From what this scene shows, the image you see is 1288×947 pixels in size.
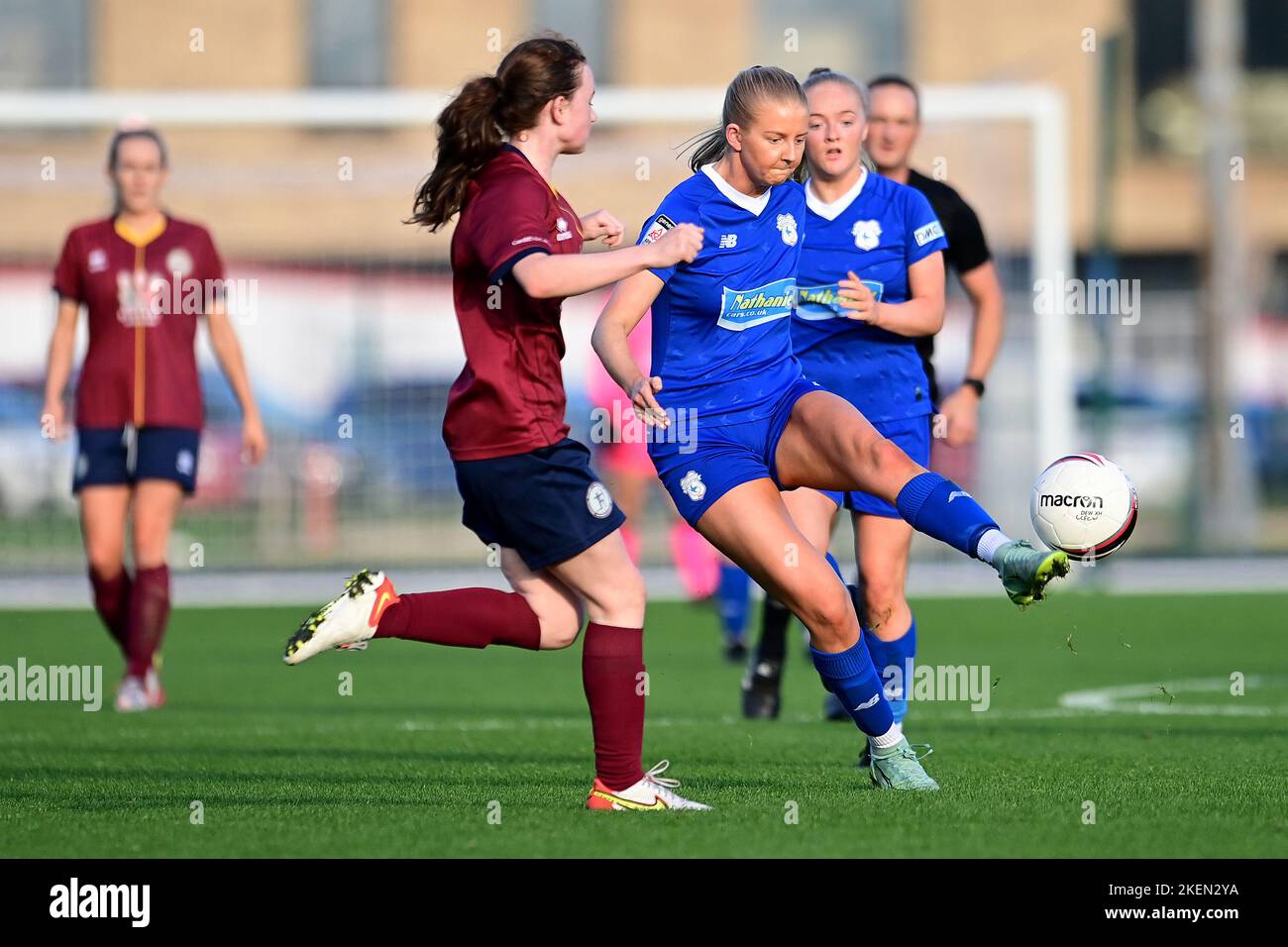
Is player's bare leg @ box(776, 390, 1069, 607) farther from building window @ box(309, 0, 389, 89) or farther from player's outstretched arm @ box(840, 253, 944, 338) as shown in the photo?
building window @ box(309, 0, 389, 89)

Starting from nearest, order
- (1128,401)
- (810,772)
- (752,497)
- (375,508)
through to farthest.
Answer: (752,497)
(810,772)
(375,508)
(1128,401)

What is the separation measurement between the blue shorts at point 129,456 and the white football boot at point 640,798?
153 inches

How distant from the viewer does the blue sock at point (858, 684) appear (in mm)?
5469

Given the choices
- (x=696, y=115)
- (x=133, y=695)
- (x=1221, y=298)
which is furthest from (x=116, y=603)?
(x=1221, y=298)

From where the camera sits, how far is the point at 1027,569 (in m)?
4.85

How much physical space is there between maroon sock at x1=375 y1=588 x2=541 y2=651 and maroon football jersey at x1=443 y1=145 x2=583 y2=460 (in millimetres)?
423

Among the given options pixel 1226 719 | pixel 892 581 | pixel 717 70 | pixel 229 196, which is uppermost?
pixel 717 70

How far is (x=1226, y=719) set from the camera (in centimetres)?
755

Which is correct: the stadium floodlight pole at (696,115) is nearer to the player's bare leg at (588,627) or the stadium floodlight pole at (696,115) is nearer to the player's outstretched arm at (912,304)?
the player's outstretched arm at (912,304)

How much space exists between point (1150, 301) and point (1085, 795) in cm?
2874

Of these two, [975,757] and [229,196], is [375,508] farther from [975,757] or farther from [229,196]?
[975,757]

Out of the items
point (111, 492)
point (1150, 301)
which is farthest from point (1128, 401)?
point (111, 492)

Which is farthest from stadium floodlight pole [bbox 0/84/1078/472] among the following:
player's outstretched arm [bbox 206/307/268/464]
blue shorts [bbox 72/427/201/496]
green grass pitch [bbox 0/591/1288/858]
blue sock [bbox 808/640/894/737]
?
blue sock [bbox 808/640/894/737]

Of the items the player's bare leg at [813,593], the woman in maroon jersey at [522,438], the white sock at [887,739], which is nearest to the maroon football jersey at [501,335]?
the woman in maroon jersey at [522,438]
